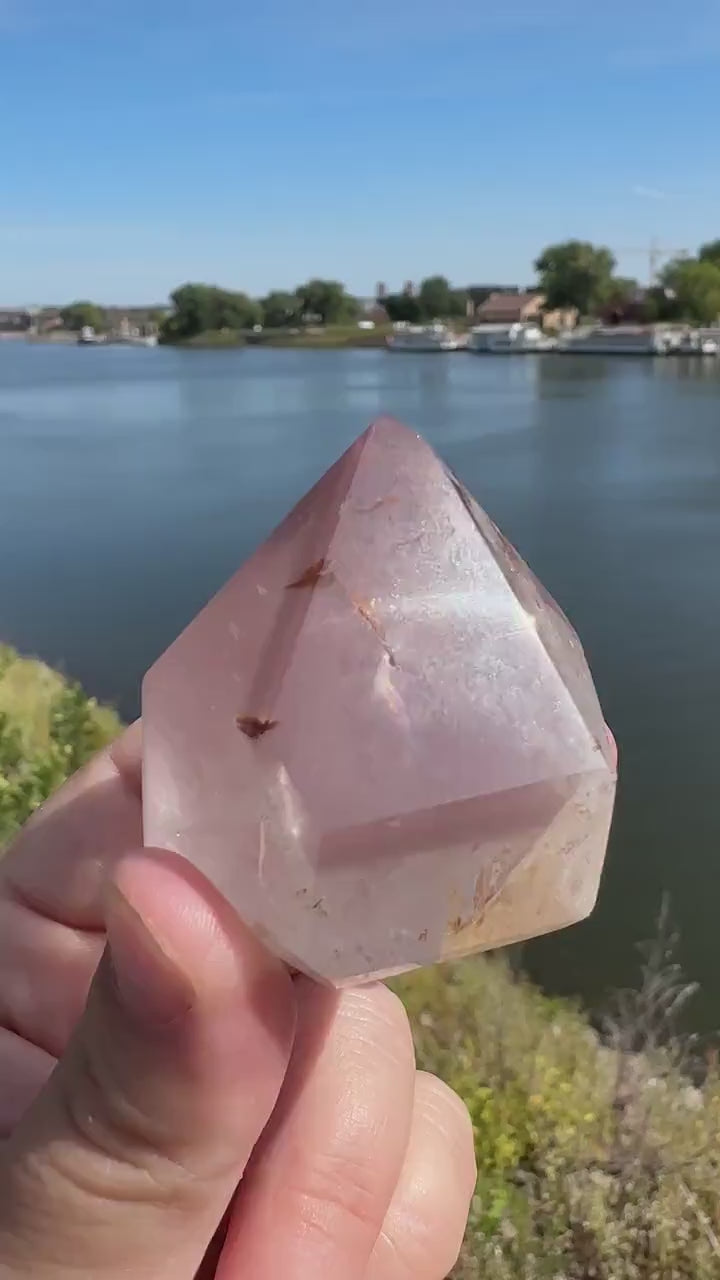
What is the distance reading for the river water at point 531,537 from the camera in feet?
16.6

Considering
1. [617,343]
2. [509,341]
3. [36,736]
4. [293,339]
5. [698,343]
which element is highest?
[293,339]

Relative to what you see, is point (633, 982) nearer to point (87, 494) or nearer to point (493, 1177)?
point (493, 1177)

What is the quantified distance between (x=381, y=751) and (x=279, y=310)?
51.9 meters

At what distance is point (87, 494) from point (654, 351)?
26358 millimetres

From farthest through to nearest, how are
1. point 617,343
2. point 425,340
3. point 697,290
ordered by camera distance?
point 425,340 < point 697,290 < point 617,343

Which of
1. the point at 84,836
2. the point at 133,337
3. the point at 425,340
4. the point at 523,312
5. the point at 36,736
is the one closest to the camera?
the point at 84,836

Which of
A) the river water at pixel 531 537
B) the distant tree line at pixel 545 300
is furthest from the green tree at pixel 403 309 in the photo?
the river water at pixel 531 537

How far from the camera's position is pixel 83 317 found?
61781 millimetres

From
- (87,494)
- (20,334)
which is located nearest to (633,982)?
(87,494)

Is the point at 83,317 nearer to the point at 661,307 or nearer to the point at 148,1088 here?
the point at 661,307

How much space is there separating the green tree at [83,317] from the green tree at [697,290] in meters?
34.5

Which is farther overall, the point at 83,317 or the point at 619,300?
the point at 83,317

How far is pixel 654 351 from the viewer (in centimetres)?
3347

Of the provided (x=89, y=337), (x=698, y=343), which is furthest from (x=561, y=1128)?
(x=89, y=337)
